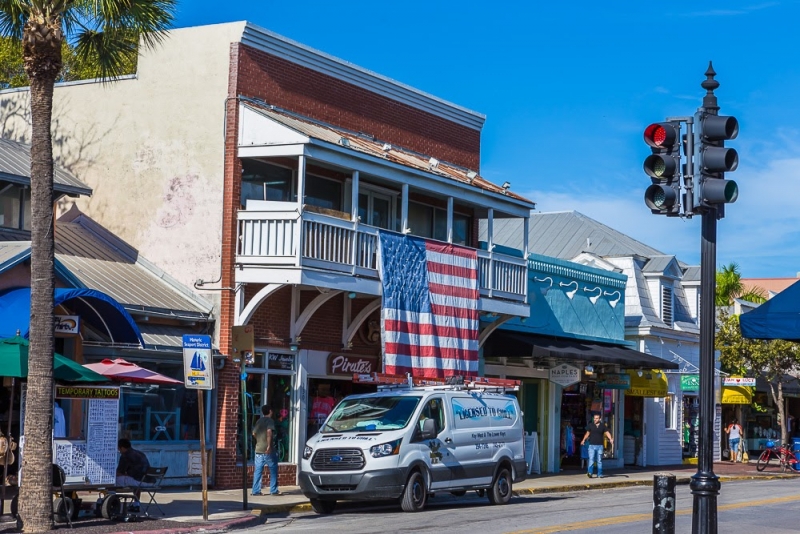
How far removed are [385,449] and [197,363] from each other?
344 cm

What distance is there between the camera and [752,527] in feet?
57.8

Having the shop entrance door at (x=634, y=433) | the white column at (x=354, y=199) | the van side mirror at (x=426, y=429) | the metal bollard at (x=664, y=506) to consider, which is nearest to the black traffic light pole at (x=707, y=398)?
the metal bollard at (x=664, y=506)

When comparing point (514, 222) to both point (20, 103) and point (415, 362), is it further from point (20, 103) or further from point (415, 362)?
point (20, 103)

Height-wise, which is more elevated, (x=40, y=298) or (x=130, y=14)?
(x=130, y=14)

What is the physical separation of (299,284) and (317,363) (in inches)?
112

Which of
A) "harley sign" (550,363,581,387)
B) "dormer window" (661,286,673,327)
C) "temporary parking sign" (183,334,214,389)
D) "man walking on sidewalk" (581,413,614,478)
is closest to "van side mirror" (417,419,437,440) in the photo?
"temporary parking sign" (183,334,214,389)

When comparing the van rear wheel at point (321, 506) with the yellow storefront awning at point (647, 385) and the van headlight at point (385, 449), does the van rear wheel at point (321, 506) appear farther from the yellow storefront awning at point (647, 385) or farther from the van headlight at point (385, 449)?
the yellow storefront awning at point (647, 385)

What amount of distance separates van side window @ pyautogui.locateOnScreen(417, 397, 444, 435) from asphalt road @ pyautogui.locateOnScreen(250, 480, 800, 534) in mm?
1422

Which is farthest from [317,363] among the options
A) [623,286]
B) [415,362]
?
[623,286]

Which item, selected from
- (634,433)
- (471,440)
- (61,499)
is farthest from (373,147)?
(634,433)

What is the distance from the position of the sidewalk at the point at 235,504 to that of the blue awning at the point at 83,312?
2.89 metres

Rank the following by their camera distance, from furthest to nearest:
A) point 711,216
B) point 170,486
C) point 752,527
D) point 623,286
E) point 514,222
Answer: point 514,222 < point 623,286 < point 170,486 < point 752,527 < point 711,216

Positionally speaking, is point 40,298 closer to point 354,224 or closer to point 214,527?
point 214,527

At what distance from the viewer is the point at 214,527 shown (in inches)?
656
